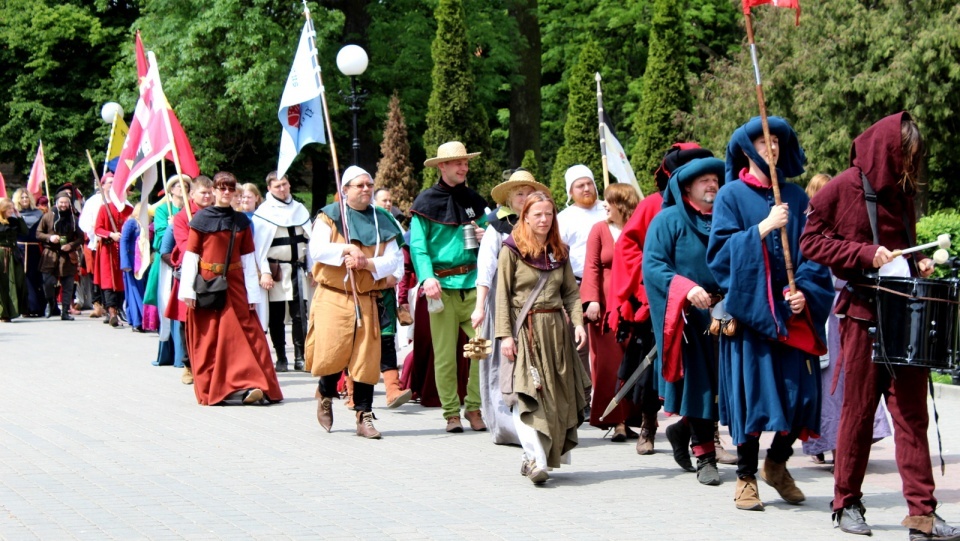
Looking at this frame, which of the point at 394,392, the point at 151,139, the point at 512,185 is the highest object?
the point at 151,139

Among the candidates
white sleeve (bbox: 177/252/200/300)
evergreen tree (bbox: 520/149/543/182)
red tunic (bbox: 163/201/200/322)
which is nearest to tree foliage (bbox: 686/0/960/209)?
evergreen tree (bbox: 520/149/543/182)

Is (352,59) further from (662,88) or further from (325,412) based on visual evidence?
(662,88)

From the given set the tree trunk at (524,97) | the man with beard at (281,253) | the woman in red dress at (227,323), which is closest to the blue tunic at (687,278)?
the woman in red dress at (227,323)

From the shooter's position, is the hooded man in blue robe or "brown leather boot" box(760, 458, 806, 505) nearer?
the hooded man in blue robe

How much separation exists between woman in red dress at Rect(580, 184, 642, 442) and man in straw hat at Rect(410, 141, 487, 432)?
92 cm

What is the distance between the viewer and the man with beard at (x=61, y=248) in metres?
22.6

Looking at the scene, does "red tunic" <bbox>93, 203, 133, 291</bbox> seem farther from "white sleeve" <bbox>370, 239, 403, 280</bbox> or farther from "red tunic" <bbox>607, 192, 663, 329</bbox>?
"red tunic" <bbox>607, 192, 663, 329</bbox>

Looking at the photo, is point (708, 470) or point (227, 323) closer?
point (708, 470)

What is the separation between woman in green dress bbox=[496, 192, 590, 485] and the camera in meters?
8.24

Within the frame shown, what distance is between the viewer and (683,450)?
8.53m

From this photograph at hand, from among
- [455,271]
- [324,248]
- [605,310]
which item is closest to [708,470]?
[605,310]

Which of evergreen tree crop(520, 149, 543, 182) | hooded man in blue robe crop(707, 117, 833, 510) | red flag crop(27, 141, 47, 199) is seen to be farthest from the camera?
evergreen tree crop(520, 149, 543, 182)

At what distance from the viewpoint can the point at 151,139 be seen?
46.8 ft

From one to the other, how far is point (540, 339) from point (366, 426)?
220 centimetres
